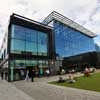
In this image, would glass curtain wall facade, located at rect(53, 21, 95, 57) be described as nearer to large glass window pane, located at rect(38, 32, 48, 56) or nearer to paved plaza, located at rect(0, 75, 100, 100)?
large glass window pane, located at rect(38, 32, 48, 56)

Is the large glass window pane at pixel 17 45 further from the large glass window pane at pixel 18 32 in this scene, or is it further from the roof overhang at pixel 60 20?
the roof overhang at pixel 60 20

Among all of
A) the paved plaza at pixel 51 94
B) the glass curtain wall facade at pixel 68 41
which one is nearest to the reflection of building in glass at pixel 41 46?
the glass curtain wall facade at pixel 68 41

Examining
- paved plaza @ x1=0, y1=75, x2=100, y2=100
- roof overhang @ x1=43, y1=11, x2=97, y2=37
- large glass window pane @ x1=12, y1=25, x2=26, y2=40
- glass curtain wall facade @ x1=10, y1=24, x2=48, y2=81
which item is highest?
roof overhang @ x1=43, y1=11, x2=97, y2=37

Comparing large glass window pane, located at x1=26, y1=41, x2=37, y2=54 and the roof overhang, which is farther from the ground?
the roof overhang

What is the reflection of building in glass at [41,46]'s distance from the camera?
1778 cm

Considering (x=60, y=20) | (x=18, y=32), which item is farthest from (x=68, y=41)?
(x=18, y=32)

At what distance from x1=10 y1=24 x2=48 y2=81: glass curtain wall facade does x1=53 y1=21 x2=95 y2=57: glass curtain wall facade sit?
3684mm

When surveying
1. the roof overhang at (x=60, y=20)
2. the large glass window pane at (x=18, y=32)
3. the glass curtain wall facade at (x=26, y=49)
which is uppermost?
the roof overhang at (x=60, y=20)

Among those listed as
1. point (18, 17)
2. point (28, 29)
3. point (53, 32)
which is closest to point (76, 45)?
point (53, 32)

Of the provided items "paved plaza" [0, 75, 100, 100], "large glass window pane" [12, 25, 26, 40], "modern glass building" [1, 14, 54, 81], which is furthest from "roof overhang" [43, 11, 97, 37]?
"paved plaza" [0, 75, 100, 100]

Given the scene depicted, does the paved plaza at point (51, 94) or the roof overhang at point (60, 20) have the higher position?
the roof overhang at point (60, 20)

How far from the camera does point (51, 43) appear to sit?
76.4ft

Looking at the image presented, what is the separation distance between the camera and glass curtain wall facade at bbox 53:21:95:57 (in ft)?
78.2

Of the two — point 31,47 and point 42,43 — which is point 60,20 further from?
point 31,47
